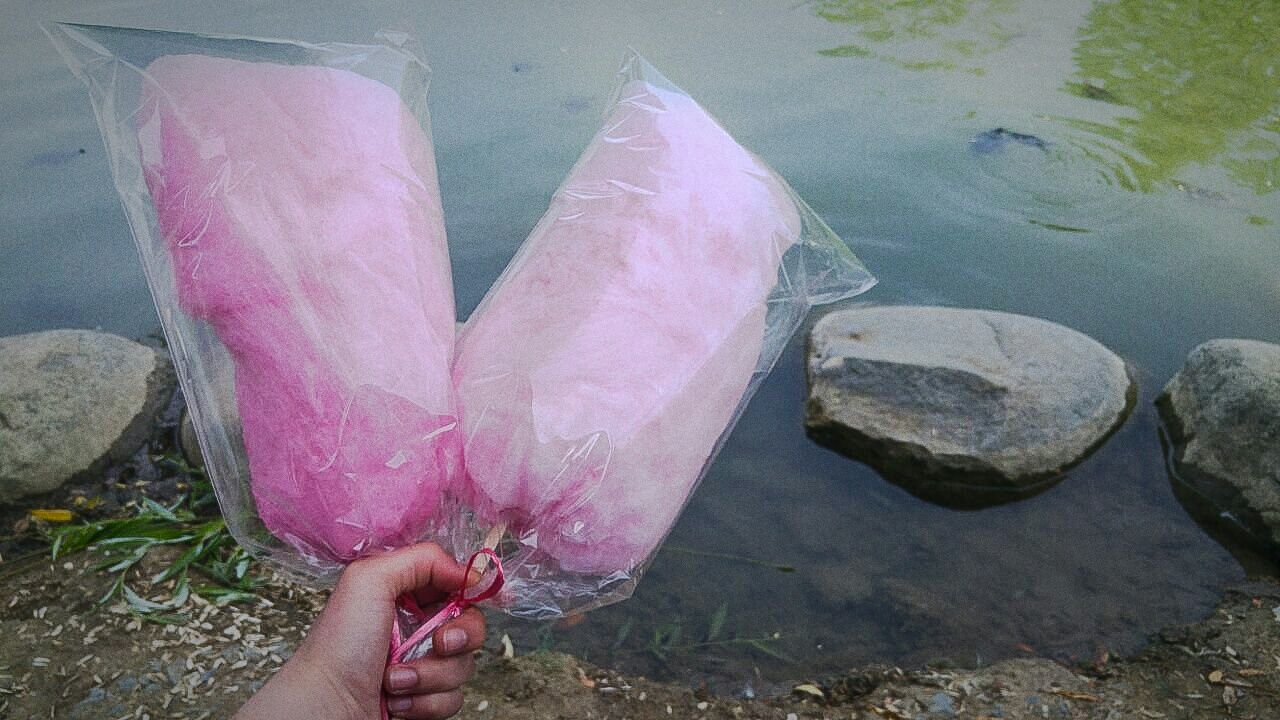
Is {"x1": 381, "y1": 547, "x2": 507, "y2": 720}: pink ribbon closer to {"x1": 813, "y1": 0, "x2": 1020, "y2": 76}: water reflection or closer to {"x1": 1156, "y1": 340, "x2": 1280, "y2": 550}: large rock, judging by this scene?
{"x1": 1156, "y1": 340, "x2": 1280, "y2": 550}: large rock

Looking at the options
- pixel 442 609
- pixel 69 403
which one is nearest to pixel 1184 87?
pixel 442 609

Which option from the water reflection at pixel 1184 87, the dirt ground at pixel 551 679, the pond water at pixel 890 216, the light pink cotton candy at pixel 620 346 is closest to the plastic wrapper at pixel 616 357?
the light pink cotton candy at pixel 620 346

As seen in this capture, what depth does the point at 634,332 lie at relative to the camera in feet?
4.17

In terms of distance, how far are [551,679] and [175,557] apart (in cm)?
116

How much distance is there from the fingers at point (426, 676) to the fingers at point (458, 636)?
20mm

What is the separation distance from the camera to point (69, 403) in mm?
2795

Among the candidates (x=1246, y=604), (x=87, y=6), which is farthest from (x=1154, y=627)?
(x=87, y=6)

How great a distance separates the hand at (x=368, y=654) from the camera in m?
1.18

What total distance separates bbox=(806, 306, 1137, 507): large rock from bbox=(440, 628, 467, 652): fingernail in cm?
194

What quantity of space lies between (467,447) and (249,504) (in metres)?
0.33

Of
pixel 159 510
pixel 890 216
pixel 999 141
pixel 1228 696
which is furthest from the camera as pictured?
pixel 999 141

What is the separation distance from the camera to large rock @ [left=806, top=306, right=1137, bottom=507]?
111 inches

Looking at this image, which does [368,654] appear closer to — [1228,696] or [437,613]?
[437,613]

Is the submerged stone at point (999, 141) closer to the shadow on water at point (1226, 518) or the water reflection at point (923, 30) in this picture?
the water reflection at point (923, 30)
